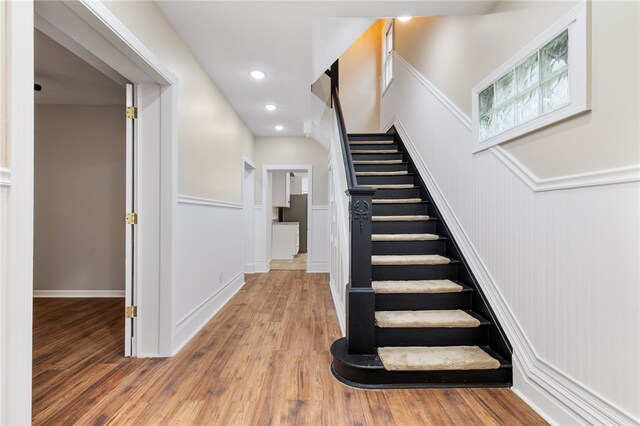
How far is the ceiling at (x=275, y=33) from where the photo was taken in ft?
6.31

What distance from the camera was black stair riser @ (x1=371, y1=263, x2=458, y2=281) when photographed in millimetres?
2338

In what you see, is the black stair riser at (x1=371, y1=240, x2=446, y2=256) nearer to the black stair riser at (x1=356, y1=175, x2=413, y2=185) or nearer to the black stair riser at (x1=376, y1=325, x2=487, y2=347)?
the black stair riser at (x1=376, y1=325, x2=487, y2=347)

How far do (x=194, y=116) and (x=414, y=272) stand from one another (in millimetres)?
2293

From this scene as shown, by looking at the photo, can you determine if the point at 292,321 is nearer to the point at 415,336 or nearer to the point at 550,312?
the point at 415,336

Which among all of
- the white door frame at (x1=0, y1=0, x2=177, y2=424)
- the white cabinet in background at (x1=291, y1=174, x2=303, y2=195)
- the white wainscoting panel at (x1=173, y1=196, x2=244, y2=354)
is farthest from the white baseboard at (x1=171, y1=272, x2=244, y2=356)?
the white cabinet in background at (x1=291, y1=174, x2=303, y2=195)

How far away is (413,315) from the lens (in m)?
2.05

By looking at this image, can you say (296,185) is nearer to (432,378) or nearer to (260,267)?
(260,267)

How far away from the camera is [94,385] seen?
1.76m

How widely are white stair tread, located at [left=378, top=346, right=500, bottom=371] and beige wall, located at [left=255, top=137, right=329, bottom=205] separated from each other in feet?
11.8

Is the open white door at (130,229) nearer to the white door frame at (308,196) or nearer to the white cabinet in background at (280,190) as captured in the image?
the white door frame at (308,196)

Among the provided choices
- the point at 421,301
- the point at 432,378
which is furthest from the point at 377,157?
the point at 432,378

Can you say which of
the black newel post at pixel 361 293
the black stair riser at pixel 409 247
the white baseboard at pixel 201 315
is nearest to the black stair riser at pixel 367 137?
the black stair riser at pixel 409 247
